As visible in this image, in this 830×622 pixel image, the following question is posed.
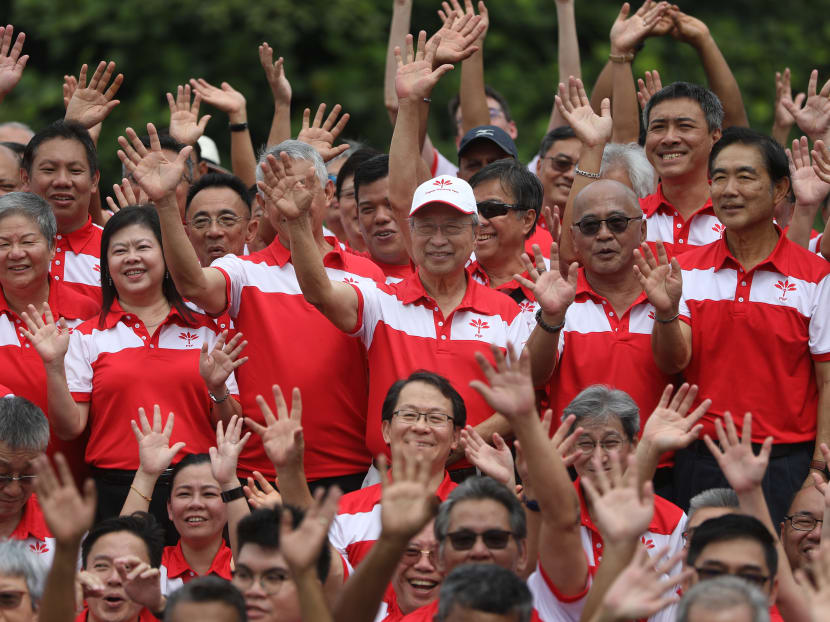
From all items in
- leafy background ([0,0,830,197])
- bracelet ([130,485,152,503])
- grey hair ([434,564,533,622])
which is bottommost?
grey hair ([434,564,533,622])

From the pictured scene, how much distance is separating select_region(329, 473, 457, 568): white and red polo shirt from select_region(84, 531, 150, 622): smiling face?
81 cm

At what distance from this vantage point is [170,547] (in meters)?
6.91

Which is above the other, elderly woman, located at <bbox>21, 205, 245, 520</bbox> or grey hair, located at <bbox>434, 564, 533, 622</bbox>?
elderly woman, located at <bbox>21, 205, 245, 520</bbox>

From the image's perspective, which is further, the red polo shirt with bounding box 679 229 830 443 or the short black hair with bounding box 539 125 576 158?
the short black hair with bounding box 539 125 576 158

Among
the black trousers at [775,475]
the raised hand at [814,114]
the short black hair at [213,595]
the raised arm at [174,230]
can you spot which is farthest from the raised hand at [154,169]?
the raised hand at [814,114]

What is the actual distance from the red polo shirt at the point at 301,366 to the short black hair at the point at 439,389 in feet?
2.26

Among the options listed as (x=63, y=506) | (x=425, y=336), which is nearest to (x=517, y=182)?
(x=425, y=336)

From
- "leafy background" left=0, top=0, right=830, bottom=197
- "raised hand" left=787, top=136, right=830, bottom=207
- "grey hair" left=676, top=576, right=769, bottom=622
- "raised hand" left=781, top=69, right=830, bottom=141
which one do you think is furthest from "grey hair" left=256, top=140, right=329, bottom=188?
"leafy background" left=0, top=0, right=830, bottom=197

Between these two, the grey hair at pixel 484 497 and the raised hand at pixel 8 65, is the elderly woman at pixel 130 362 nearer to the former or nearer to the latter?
the grey hair at pixel 484 497

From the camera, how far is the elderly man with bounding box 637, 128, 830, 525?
269 inches

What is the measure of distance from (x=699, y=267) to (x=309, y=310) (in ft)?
6.11

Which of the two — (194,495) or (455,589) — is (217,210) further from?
(455,589)

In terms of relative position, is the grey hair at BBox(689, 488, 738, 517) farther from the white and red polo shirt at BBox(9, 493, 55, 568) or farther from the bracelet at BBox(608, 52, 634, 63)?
the bracelet at BBox(608, 52, 634, 63)

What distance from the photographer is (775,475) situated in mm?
6840
